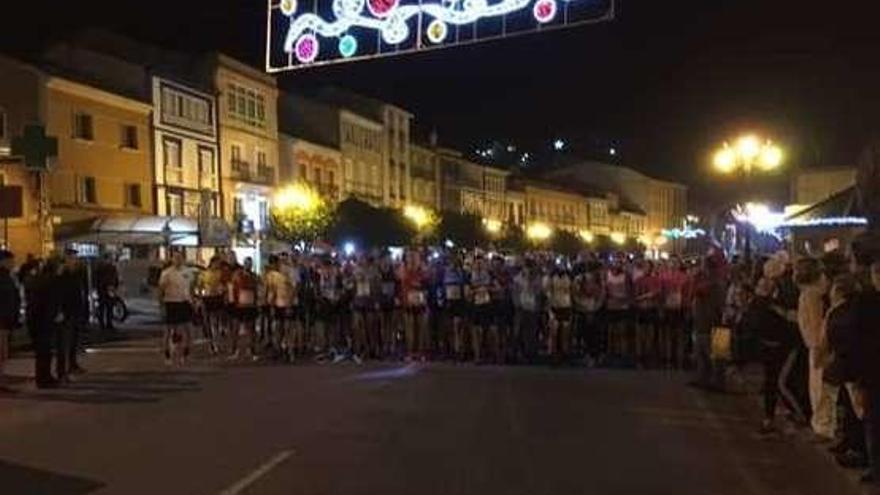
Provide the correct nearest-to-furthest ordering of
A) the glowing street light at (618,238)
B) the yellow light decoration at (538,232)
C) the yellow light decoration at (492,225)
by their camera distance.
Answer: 1. the yellow light decoration at (492,225)
2. the yellow light decoration at (538,232)
3. the glowing street light at (618,238)

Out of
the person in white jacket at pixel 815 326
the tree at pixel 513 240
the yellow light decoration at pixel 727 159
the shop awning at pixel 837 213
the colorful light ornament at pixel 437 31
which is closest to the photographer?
the person in white jacket at pixel 815 326

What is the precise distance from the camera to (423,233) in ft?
270

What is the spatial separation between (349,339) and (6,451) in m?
11.3

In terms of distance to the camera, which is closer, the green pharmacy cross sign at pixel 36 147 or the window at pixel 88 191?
the green pharmacy cross sign at pixel 36 147

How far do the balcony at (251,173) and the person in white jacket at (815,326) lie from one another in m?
59.1

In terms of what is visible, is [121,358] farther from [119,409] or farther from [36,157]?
[119,409]

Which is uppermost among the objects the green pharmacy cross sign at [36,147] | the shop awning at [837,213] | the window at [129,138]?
the window at [129,138]

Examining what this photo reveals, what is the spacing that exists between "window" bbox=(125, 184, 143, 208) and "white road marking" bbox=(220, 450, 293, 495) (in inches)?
1874

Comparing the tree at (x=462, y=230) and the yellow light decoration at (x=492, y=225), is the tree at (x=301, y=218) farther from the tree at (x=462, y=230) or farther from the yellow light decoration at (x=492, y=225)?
the yellow light decoration at (x=492, y=225)

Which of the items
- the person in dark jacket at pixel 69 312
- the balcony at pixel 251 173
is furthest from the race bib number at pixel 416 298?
the balcony at pixel 251 173

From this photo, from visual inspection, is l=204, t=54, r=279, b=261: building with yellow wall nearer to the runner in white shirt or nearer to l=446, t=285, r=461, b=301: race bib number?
the runner in white shirt

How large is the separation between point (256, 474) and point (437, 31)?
1130 cm

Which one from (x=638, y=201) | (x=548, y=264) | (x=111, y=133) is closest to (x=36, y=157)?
(x=548, y=264)

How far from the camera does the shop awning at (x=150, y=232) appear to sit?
4775cm
